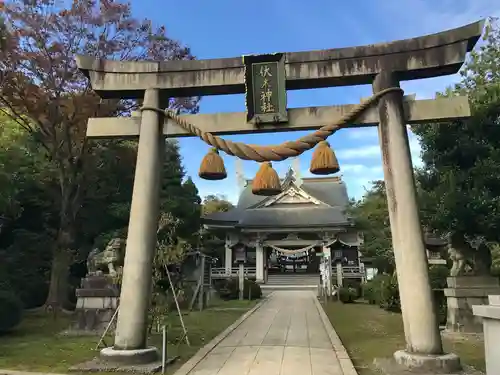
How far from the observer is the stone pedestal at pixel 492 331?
412 centimetres

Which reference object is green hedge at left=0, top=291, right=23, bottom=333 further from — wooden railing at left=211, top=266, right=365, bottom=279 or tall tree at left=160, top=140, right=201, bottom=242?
wooden railing at left=211, top=266, right=365, bottom=279

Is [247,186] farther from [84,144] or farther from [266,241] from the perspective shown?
[84,144]

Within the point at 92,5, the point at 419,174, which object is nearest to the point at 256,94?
the point at 419,174

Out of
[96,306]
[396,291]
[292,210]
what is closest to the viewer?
[96,306]

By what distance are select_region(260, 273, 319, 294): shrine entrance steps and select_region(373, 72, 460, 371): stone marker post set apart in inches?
1010

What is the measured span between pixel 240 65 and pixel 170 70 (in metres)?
1.26

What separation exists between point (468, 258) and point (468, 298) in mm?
1056

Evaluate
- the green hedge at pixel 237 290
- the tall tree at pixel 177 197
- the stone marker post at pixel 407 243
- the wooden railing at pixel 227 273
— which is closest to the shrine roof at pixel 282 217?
the wooden railing at pixel 227 273

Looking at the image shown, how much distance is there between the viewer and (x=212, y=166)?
7.68 meters

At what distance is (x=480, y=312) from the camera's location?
172 inches

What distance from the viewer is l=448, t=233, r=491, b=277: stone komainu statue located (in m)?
10.8

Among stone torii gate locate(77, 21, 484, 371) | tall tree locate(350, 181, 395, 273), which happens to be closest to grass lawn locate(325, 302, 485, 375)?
stone torii gate locate(77, 21, 484, 371)

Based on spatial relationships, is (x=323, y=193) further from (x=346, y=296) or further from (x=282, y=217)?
(x=346, y=296)

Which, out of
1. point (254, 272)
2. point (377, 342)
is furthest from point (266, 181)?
point (254, 272)
